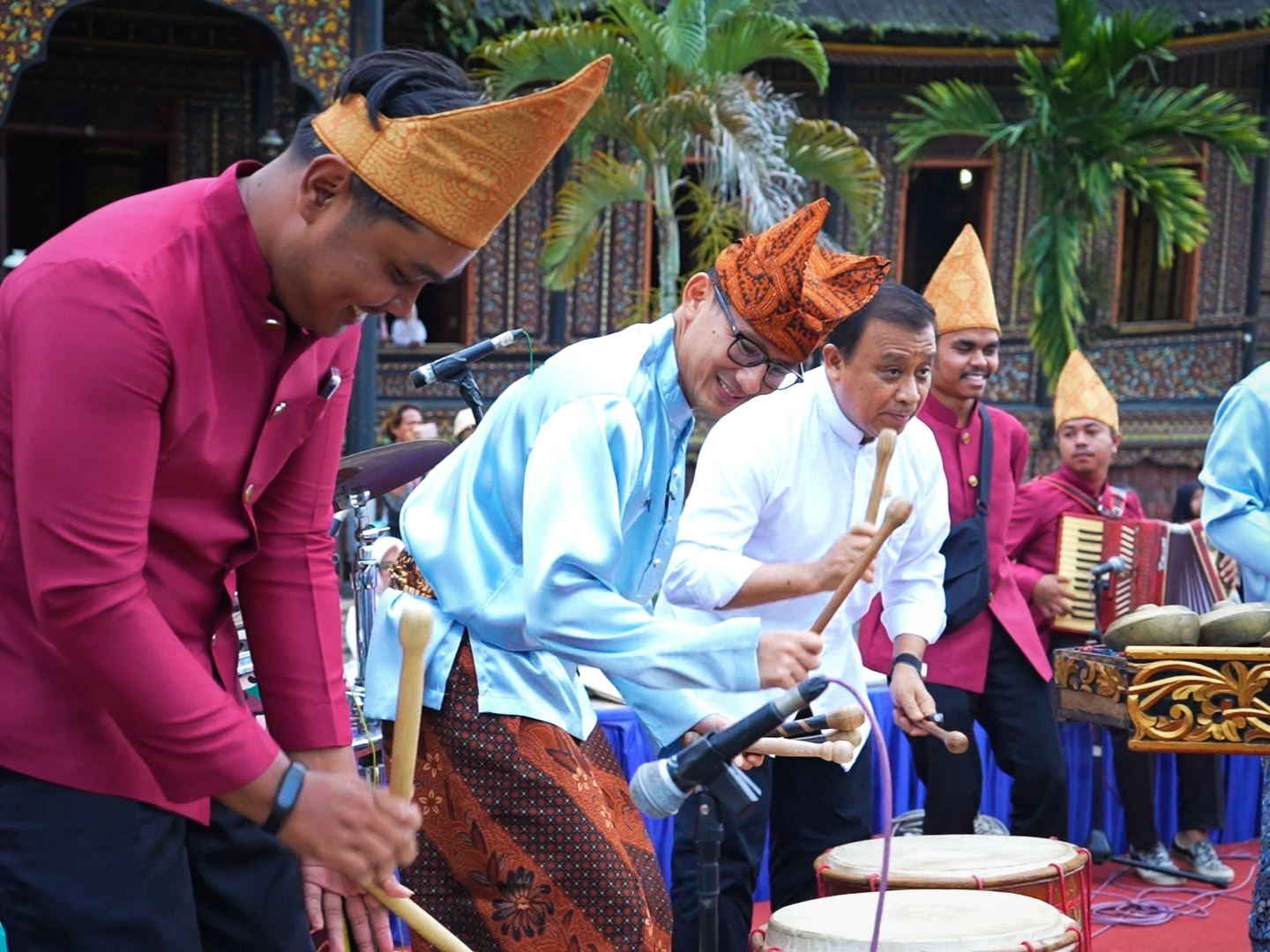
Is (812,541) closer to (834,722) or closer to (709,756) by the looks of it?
(834,722)

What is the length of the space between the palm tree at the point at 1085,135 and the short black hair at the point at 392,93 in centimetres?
1124

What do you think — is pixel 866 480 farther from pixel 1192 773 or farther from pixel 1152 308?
pixel 1152 308

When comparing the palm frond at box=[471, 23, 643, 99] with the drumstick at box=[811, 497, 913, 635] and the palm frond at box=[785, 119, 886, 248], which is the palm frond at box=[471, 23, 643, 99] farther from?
the drumstick at box=[811, 497, 913, 635]

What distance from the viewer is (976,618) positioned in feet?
16.3

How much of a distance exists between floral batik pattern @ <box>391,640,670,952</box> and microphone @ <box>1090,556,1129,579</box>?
3.47m

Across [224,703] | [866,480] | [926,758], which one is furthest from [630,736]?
[224,703]

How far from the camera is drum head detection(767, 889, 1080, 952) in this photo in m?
2.65

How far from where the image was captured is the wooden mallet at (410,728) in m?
1.67

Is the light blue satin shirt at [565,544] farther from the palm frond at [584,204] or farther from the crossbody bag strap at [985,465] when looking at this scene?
the palm frond at [584,204]

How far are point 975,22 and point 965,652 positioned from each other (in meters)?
10.3

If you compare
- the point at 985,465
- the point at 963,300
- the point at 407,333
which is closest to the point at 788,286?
the point at 963,300

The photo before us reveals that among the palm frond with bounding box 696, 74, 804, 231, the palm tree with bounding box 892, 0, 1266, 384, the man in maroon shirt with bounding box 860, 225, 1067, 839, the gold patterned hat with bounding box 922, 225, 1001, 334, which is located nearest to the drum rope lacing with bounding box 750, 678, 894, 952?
the man in maroon shirt with bounding box 860, 225, 1067, 839

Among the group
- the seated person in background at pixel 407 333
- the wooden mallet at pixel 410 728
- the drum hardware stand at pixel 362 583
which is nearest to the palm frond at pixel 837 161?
the seated person in background at pixel 407 333

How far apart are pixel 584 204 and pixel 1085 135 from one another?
4.79m
